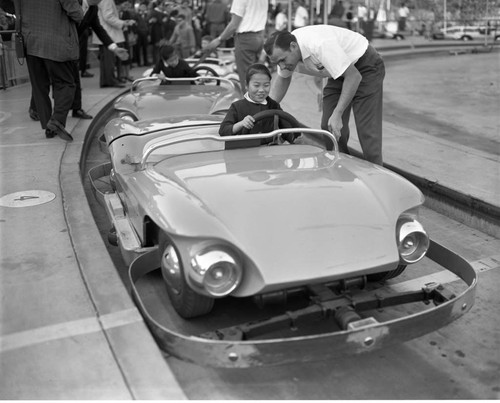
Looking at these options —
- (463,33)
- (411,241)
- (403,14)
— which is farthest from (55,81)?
(463,33)

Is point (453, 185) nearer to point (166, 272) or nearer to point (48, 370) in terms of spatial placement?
point (166, 272)

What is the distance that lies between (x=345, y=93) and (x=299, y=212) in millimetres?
1892

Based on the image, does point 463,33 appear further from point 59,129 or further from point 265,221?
point 265,221

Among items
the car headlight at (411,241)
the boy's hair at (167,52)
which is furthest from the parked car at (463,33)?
the car headlight at (411,241)

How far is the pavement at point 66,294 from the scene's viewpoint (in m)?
2.48

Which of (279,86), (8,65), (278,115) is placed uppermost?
(8,65)

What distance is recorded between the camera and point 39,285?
3262 mm

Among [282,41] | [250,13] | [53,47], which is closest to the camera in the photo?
[282,41]

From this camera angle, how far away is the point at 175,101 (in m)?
6.63

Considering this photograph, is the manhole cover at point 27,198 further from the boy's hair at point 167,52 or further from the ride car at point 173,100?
the boy's hair at point 167,52

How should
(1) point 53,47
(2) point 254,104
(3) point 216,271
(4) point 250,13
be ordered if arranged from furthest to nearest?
(4) point 250,13 → (1) point 53,47 → (2) point 254,104 → (3) point 216,271

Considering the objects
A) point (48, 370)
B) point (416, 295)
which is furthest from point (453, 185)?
point (48, 370)

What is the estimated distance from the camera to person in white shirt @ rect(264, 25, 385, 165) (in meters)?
4.47

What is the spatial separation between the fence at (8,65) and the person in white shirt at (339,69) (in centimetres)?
646
